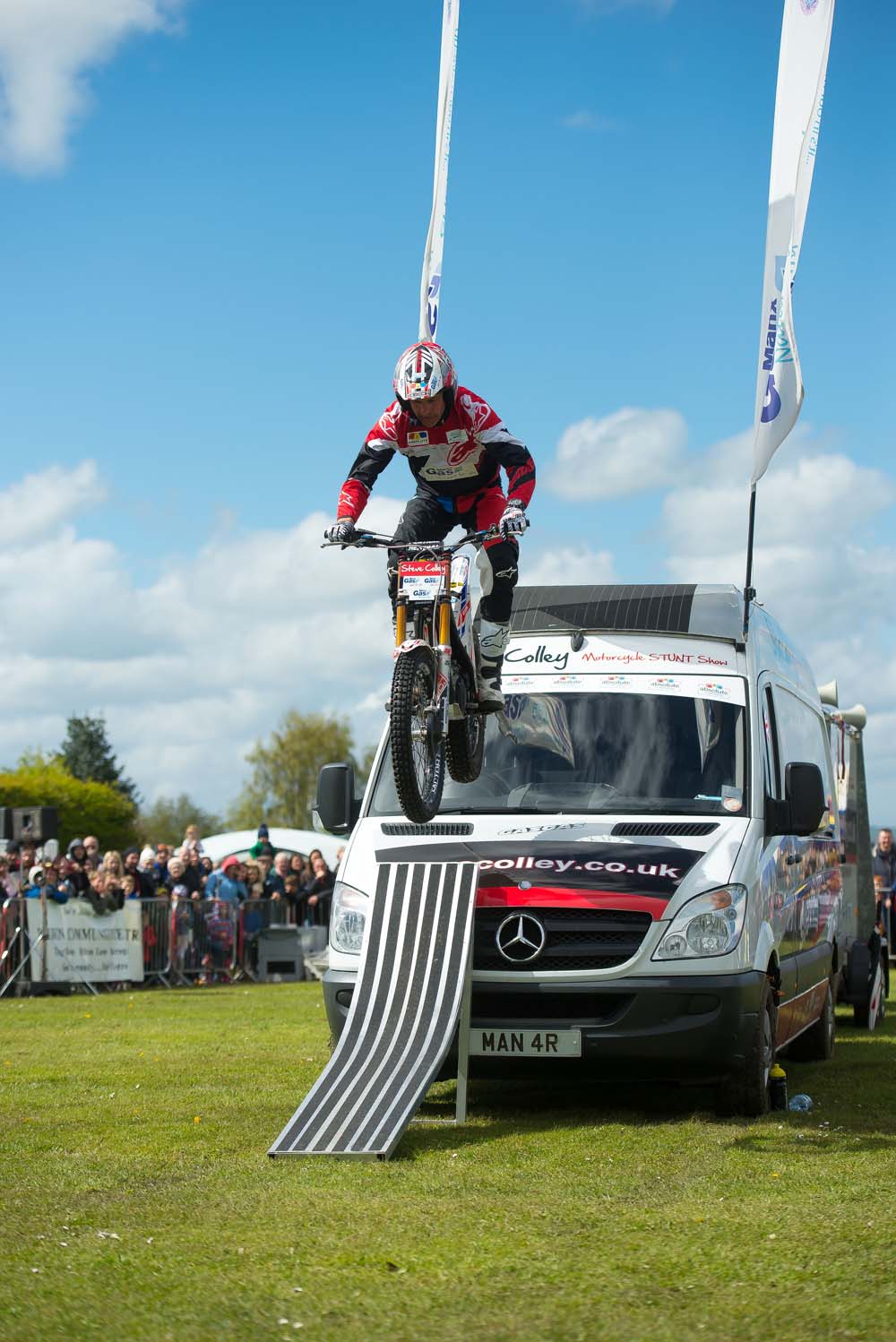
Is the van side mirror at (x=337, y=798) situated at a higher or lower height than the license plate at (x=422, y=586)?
lower

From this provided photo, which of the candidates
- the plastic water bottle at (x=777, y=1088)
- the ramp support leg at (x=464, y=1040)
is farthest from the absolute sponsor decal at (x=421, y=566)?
the plastic water bottle at (x=777, y=1088)

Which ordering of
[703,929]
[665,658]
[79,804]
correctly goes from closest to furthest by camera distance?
[703,929] → [665,658] → [79,804]

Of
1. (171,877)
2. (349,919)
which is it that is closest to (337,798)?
(349,919)

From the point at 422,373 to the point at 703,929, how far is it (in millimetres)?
3193

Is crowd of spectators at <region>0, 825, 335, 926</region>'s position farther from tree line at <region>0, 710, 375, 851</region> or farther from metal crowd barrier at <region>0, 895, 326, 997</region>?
tree line at <region>0, 710, 375, 851</region>

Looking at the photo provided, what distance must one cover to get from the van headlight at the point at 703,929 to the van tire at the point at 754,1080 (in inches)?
17.8

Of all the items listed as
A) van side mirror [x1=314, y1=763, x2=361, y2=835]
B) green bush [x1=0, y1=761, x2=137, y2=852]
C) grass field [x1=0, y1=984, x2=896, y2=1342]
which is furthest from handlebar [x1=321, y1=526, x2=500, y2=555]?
green bush [x1=0, y1=761, x2=137, y2=852]

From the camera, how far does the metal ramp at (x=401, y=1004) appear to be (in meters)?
7.79

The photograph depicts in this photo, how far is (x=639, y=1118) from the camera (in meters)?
8.60

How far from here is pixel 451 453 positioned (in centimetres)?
871

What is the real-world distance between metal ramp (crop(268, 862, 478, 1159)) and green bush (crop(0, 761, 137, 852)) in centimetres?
6399

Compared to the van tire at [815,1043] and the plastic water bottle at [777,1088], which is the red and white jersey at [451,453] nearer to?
the plastic water bottle at [777,1088]

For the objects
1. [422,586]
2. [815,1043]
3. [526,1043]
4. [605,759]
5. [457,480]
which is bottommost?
[815,1043]

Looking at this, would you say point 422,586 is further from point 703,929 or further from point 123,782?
point 123,782
